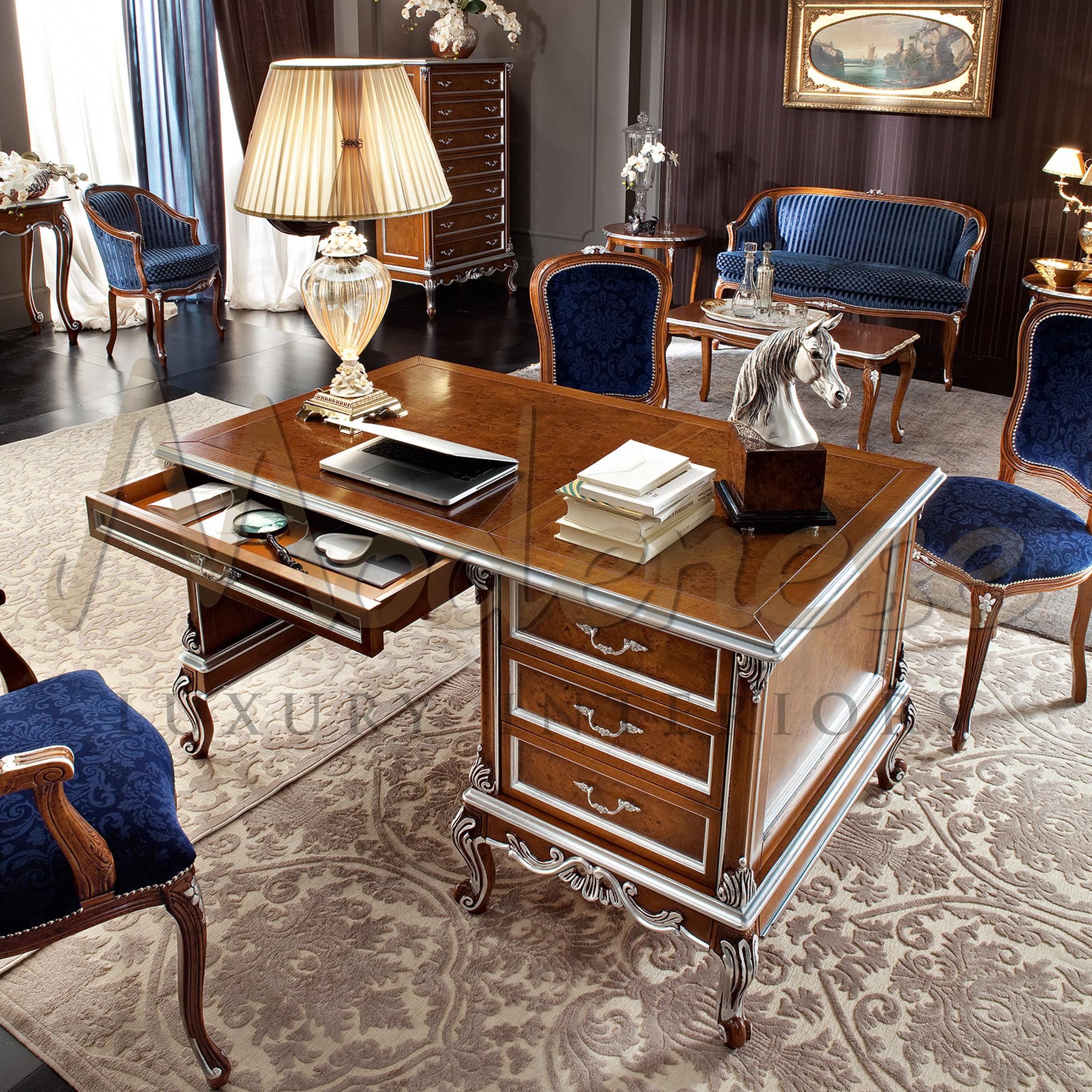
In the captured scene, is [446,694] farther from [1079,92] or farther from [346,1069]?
[1079,92]

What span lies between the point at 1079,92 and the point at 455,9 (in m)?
3.70

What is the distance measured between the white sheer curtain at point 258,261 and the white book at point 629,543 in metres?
5.71

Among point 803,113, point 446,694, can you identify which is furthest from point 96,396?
point 803,113

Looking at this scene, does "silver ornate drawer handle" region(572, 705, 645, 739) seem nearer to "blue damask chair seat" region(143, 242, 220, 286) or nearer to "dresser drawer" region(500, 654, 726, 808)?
"dresser drawer" region(500, 654, 726, 808)

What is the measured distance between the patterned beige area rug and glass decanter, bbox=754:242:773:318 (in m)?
2.77

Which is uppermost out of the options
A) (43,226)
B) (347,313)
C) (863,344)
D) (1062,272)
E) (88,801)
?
(347,313)

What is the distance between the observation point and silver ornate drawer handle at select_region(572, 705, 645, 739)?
2.00 m

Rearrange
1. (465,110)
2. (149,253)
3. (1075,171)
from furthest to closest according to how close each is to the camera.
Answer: (465,110)
(149,253)
(1075,171)

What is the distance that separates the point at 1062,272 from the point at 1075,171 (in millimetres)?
474

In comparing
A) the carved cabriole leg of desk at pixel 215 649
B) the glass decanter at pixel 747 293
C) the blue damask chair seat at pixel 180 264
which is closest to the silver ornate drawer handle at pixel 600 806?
the carved cabriole leg of desk at pixel 215 649

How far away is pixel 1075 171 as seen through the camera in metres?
5.33

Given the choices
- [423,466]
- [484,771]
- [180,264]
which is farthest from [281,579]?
[180,264]

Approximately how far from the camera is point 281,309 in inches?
289

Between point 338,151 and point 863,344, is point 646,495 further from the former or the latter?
point 863,344
